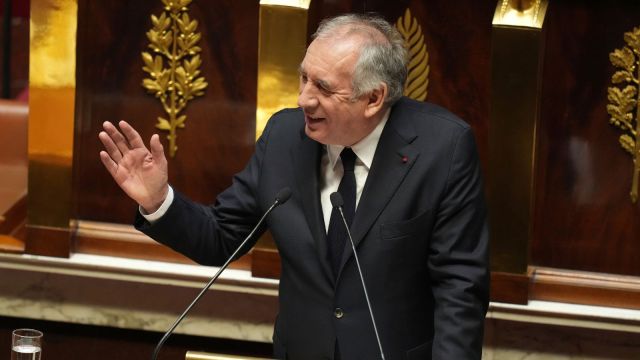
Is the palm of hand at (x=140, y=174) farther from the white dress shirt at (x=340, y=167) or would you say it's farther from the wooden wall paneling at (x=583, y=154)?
the wooden wall paneling at (x=583, y=154)

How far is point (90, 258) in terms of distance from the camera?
2820 mm

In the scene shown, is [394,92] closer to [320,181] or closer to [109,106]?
[320,181]

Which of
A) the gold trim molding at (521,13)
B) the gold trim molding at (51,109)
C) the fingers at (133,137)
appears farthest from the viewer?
the gold trim molding at (51,109)

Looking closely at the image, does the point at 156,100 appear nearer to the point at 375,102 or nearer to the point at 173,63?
the point at 173,63

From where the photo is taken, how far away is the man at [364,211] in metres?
1.82

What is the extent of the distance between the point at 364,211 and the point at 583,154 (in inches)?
35.8

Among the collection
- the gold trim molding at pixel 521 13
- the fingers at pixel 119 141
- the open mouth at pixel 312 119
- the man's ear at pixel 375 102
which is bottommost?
the fingers at pixel 119 141

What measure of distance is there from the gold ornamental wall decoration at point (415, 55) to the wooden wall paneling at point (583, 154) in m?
0.26

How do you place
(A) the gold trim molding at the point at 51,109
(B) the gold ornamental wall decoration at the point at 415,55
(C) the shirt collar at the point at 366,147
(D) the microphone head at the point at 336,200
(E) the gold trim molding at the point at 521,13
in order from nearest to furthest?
(D) the microphone head at the point at 336,200
(C) the shirt collar at the point at 366,147
(E) the gold trim molding at the point at 521,13
(B) the gold ornamental wall decoration at the point at 415,55
(A) the gold trim molding at the point at 51,109

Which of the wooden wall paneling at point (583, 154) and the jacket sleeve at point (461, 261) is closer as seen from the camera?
the jacket sleeve at point (461, 261)

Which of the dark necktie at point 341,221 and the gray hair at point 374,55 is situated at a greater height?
the gray hair at point 374,55

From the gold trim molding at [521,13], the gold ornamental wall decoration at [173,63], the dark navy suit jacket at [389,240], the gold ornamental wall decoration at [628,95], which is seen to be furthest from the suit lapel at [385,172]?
the gold ornamental wall decoration at [173,63]

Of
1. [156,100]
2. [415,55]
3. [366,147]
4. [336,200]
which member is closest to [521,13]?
[415,55]

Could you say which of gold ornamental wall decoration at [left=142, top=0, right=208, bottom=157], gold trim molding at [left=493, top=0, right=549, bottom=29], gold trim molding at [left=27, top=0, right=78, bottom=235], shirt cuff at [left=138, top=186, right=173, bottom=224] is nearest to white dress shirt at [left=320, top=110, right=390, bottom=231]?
shirt cuff at [left=138, top=186, right=173, bottom=224]
